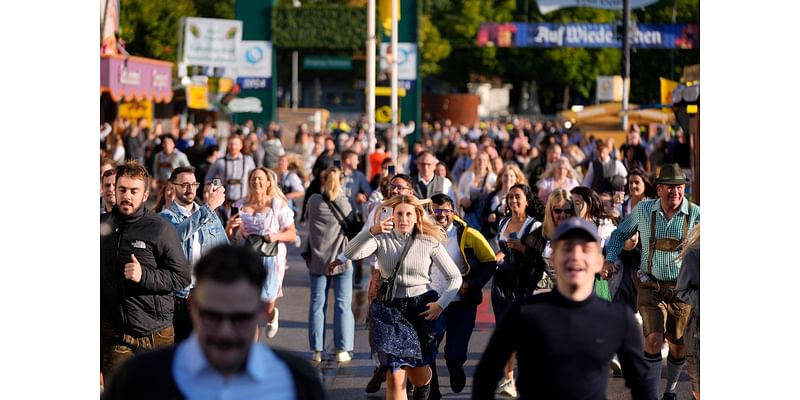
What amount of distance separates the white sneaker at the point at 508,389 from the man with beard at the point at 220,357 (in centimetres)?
638

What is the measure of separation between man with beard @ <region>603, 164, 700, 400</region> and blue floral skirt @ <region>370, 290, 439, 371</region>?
1.30 metres

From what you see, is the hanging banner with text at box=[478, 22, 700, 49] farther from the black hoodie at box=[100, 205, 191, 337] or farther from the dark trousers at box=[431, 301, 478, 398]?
the black hoodie at box=[100, 205, 191, 337]

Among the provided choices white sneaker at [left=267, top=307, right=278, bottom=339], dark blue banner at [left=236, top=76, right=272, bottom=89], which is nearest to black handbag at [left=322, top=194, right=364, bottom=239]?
white sneaker at [left=267, top=307, right=278, bottom=339]

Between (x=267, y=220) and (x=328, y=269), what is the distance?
698mm

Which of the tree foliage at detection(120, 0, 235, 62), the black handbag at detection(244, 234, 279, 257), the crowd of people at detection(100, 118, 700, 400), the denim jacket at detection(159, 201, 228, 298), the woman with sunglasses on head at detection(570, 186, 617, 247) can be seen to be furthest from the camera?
the tree foliage at detection(120, 0, 235, 62)

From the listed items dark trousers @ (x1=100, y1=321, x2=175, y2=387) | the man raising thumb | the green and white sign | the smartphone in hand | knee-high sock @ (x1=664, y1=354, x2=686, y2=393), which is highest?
the green and white sign

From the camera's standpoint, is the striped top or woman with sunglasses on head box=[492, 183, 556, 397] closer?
the striped top

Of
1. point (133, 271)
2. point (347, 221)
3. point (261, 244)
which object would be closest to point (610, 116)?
point (347, 221)

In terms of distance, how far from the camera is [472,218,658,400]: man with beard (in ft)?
16.0

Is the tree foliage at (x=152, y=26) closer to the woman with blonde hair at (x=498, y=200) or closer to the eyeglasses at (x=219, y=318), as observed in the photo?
the woman with blonde hair at (x=498, y=200)

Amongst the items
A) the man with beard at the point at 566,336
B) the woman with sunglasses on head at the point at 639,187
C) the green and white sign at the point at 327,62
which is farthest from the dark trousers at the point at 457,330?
the green and white sign at the point at 327,62

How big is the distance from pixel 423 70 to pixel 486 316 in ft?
237

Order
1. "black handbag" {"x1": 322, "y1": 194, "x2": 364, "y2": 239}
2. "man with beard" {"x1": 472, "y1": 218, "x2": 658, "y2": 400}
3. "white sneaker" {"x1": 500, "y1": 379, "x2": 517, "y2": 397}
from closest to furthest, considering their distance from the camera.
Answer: "man with beard" {"x1": 472, "y1": 218, "x2": 658, "y2": 400}
"white sneaker" {"x1": 500, "y1": 379, "x2": 517, "y2": 397}
"black handbag" {"x1": 322, "y1": 194, "x2": 364, "y2": 239}
